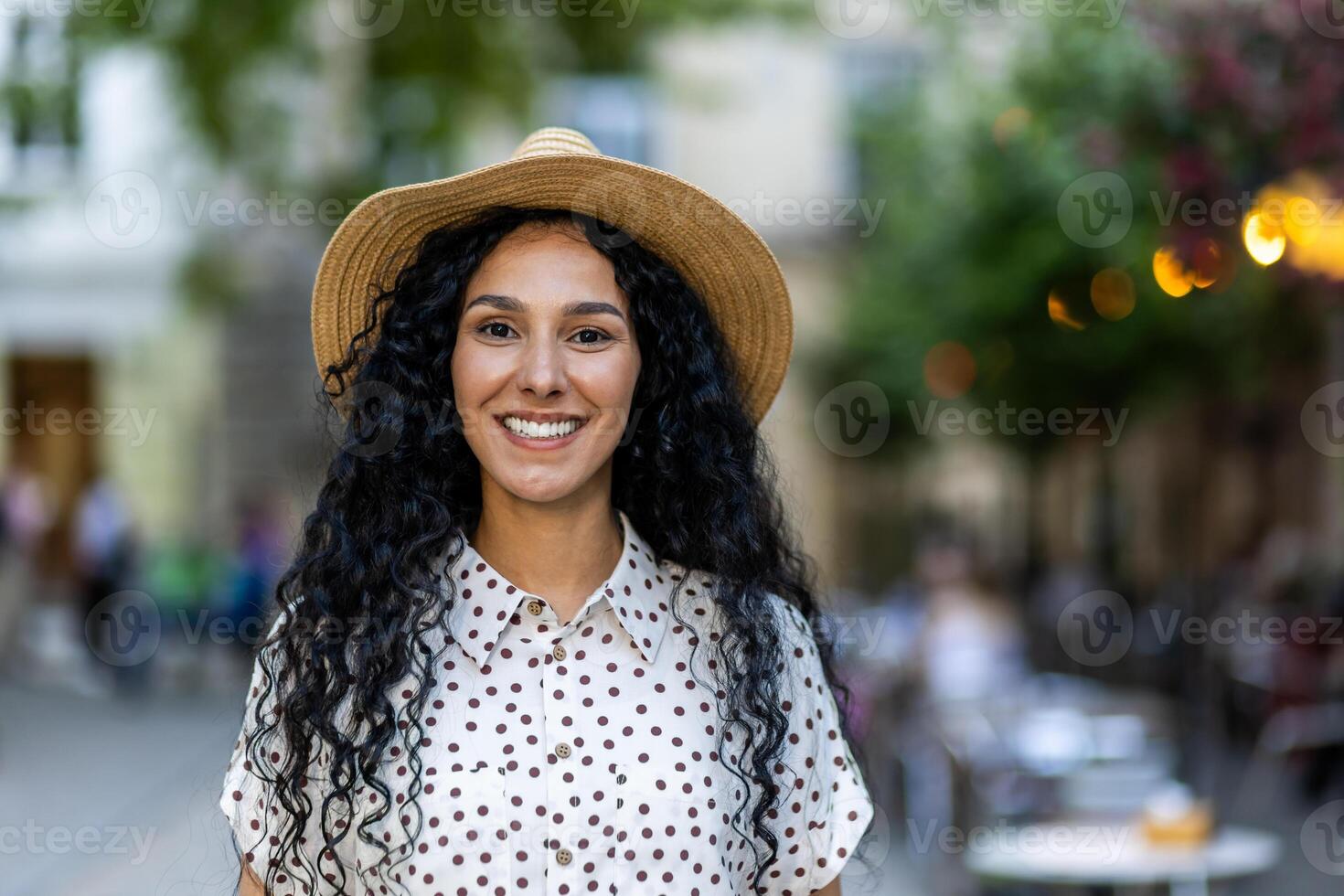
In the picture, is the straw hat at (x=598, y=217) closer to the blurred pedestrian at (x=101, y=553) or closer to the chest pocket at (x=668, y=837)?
the chest pocket at (x=668, y=837)

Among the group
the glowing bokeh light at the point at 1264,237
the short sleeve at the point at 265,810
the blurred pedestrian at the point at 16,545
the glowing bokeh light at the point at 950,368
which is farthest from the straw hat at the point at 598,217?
the glowing bokeh light at the point at 950,368

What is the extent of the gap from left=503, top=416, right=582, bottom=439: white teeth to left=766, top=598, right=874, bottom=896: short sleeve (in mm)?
439

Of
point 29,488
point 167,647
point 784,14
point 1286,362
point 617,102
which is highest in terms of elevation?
point 617,102

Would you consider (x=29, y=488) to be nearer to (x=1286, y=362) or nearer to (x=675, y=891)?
(x=1286, y=362)

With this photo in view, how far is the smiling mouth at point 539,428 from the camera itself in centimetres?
213

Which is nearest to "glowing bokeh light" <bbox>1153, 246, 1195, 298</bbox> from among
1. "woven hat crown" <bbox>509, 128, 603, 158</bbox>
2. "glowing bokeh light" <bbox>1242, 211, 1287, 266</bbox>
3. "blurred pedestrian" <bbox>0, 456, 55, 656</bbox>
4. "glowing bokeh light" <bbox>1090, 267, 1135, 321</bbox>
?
"glowing bokeh light" <bbox>1242, 211, 1287, 266</bbox>

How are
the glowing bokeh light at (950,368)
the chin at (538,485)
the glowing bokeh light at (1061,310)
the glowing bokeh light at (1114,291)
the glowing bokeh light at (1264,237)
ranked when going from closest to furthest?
the chin at (538,485), the glowing bokeh light at (1264,237), the glowing bokeh light at (1114,291), the glowing bokeh light at (1061,310), the glowing bokeh light at (950,368)

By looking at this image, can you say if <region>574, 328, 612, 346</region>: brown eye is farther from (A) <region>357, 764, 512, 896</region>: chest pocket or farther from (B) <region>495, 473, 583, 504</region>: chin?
(A) <region>357, 764, 512, 896</region>: chest pocket

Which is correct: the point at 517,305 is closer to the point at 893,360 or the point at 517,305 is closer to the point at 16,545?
the point at 16,545

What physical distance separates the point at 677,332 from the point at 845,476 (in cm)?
2317

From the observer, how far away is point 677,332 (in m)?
2.34

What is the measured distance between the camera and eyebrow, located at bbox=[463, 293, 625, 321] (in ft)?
7.08

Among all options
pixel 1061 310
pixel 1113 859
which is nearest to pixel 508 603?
pixel 1113 859

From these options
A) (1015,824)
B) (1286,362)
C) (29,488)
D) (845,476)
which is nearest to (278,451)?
(29,488)
